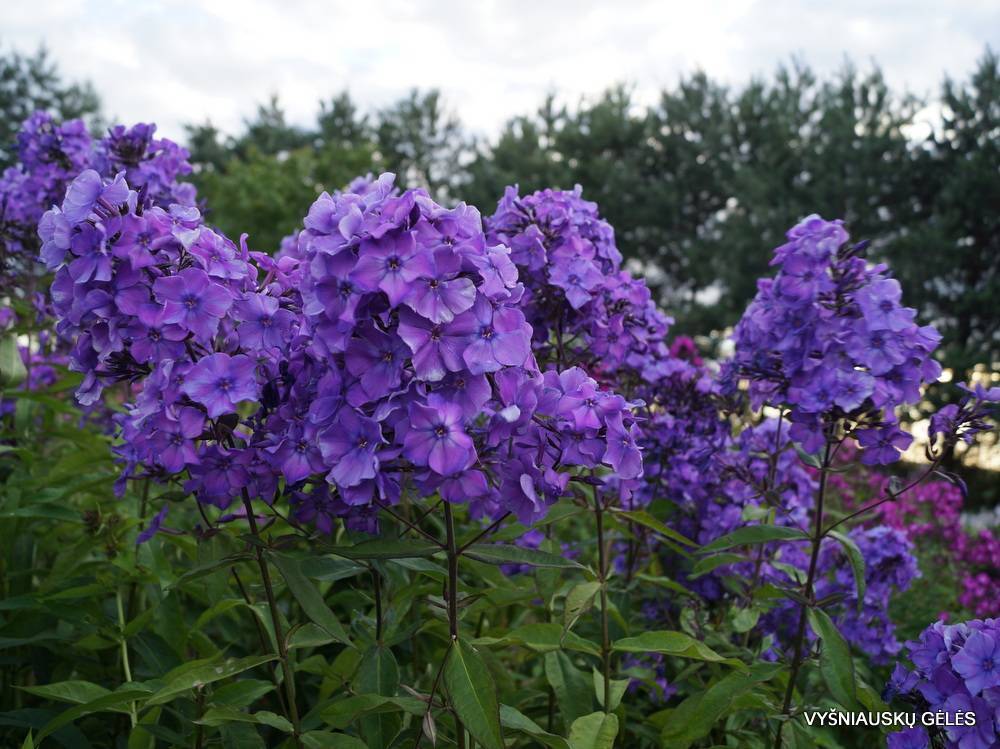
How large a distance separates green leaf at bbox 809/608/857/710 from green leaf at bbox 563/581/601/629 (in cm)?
60

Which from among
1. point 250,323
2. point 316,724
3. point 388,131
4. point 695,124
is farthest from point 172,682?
point 388,131

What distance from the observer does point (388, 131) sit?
36562mm

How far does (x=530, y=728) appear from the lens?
6.65 ft

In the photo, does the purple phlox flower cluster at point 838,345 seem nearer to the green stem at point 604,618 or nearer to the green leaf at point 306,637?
the green stem at point 604,618

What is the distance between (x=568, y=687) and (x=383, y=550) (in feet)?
3.46

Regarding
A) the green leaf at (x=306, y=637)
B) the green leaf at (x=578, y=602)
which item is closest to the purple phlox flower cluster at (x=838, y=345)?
the green leaf at (x=578, y=602)

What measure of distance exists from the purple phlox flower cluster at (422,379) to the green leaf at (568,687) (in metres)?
0.96

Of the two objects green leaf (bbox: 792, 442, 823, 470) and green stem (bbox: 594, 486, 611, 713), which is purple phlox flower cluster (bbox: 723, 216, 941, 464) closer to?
green leaf (bbox: 792, 442, 823, 470)

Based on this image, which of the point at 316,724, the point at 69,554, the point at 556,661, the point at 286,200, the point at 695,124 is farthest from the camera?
the point at 286,200

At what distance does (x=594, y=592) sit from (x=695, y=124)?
2492 cm

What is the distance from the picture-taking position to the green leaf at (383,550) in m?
1.75

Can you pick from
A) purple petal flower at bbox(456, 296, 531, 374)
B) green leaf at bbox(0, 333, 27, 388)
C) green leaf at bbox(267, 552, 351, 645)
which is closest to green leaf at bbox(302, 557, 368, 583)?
green leaf at bbox(267, 552, 351, 645)

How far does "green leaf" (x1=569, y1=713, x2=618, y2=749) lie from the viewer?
2135 millimetres

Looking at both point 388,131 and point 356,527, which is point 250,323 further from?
point 388,131
